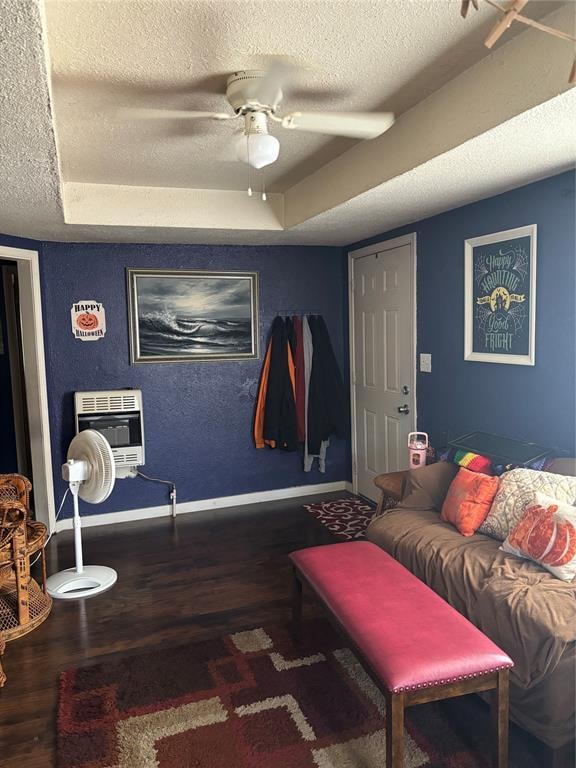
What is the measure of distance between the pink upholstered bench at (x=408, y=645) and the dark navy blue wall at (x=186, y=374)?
2.41 metres

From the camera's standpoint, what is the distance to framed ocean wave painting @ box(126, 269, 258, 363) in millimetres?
4246

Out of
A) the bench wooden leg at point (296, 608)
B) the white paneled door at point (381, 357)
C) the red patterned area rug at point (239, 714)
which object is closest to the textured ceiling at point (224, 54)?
the white paneled door at point (381, 357)

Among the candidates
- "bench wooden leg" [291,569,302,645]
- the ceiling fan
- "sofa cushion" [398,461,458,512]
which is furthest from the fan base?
the ceiling fan

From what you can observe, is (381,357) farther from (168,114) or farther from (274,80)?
(274,80)

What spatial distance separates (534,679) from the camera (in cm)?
189

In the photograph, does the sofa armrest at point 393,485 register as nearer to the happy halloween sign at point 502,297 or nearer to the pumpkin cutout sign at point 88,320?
the happy halloween sign at point 502,297

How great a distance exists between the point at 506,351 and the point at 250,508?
2.44 metres

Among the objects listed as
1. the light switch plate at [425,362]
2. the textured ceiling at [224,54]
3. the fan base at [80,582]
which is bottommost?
the fan base at [80,582]

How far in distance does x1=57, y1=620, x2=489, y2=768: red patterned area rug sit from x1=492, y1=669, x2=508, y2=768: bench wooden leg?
4.5 inches

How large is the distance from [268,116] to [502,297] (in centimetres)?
160

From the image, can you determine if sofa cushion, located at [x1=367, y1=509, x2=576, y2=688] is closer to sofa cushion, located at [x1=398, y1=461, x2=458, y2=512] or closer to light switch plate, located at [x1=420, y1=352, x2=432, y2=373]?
sofa cushion, located at [x1=398, y1=461, x2=458, y2=512]

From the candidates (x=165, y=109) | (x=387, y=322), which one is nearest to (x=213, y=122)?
(x=165, y=109)

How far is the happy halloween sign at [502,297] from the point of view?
2854mm

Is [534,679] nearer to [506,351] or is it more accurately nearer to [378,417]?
[506,351]
